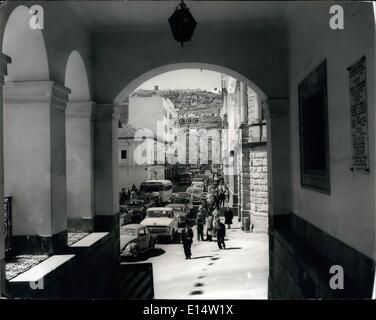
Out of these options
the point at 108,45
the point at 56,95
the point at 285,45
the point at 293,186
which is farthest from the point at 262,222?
the point at 56,95

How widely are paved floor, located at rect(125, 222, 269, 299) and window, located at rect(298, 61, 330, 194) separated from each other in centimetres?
293

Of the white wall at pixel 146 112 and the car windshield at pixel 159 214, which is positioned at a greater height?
the white wall at pixel 146 112

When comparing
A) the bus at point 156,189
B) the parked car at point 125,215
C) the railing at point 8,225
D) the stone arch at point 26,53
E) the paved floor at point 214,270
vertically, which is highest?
the stone arch at point 26,53

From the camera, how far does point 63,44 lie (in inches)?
275

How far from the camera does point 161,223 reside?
15438mm

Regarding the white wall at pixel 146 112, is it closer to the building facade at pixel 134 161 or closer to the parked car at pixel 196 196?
the building facade at pixel 134 161

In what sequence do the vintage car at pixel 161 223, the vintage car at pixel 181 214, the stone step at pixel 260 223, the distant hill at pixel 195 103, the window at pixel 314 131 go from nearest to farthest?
the window at pixel 314 131, the vintage car at pixel 161 223, the stone step at pixel 260 223, the vintage car at pixel 181 214, the distant hill at pixel 195 103

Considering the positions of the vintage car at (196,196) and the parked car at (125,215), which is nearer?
the parked car at (125,215)

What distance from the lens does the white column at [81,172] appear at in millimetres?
8656

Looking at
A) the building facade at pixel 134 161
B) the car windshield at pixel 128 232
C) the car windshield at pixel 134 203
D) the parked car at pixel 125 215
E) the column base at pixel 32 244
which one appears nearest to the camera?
the column base at pixel 32 244

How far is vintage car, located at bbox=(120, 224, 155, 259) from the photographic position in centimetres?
1227

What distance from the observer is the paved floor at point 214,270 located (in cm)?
811

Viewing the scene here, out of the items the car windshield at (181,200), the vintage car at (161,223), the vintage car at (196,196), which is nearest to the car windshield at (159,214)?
the vintage car at (161,223)

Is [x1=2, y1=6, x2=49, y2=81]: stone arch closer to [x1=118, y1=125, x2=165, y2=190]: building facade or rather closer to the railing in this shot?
the railing
